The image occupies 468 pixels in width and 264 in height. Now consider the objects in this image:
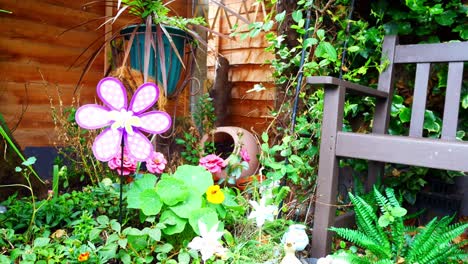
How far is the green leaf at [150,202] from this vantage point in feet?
3.57

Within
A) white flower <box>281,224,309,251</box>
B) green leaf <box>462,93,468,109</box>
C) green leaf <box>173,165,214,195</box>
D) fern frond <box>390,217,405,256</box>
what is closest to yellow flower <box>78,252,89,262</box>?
green leaf <box>173,165,214,195</box>

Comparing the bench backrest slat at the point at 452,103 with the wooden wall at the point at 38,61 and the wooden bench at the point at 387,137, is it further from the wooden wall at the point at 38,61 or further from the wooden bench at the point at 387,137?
the wooden wall at the point at 38,61

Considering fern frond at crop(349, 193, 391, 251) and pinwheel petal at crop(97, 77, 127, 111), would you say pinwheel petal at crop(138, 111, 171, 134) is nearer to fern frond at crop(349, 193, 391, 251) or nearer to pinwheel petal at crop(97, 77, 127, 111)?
pinwheel petal at crop(97, 77, 127, 111)

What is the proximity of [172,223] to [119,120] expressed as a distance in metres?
0.35

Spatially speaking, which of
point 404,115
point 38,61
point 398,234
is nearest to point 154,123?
point 398,234

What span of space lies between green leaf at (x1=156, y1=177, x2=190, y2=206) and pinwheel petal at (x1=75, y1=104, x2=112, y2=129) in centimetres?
27

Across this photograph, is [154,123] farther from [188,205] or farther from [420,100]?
[420,100]

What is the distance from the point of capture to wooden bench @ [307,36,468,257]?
1083 millimetres

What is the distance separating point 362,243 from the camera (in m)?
1.14

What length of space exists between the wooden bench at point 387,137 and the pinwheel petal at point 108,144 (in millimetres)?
641

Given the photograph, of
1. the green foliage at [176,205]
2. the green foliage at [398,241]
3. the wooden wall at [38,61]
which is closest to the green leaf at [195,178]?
the green foliage at [176,205]

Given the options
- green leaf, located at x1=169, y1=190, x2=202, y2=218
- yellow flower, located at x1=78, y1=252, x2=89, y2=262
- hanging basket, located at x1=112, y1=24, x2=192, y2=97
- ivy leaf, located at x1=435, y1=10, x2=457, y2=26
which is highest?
ivy leaf, located at x1=435, y1=10, x2=457, y2=26

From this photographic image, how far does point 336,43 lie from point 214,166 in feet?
2.77

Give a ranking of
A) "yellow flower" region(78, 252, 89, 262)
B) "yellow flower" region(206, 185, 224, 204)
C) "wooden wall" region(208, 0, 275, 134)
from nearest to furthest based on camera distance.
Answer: "yellow flower" region(78, 252, 89, 262) → "yellow flower" region(206, 185, 224, 204) → "wooden wall" region(208, 0, 275, 134)
